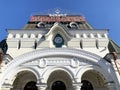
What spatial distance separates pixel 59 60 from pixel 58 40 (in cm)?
249

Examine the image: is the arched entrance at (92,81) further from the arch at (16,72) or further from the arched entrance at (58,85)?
the arch at (16,72)

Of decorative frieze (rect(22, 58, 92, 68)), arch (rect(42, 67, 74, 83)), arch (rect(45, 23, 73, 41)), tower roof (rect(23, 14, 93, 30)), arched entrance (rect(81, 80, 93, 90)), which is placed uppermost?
tower roof (rect(23, 14, 93, 30))

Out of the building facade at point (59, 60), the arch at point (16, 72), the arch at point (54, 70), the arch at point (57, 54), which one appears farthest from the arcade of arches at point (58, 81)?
the arch at point (57, 54)

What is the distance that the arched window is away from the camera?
2090 centimetres

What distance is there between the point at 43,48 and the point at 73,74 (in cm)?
360

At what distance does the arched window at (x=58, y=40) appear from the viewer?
68.6 feet

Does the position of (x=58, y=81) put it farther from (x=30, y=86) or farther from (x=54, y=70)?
(x=30, y=86)

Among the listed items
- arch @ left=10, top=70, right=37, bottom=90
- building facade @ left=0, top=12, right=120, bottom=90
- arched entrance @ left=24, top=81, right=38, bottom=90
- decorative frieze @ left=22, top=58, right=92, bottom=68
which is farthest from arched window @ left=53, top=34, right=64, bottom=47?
arched entrance @ left=24, top=81, right=38, bottom=90

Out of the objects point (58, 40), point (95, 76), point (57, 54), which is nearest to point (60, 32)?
point (58, 40)

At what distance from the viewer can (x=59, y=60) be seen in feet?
63.1

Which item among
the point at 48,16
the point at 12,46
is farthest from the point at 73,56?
the point at 48,16

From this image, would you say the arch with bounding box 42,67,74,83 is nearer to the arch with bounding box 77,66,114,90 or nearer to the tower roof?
the arch with bounding box 77,66,114,90

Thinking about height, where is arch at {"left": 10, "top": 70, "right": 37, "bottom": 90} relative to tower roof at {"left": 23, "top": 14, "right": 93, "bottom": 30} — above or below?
below

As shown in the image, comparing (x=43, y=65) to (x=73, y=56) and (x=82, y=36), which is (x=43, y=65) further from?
(x=82, y=36)
